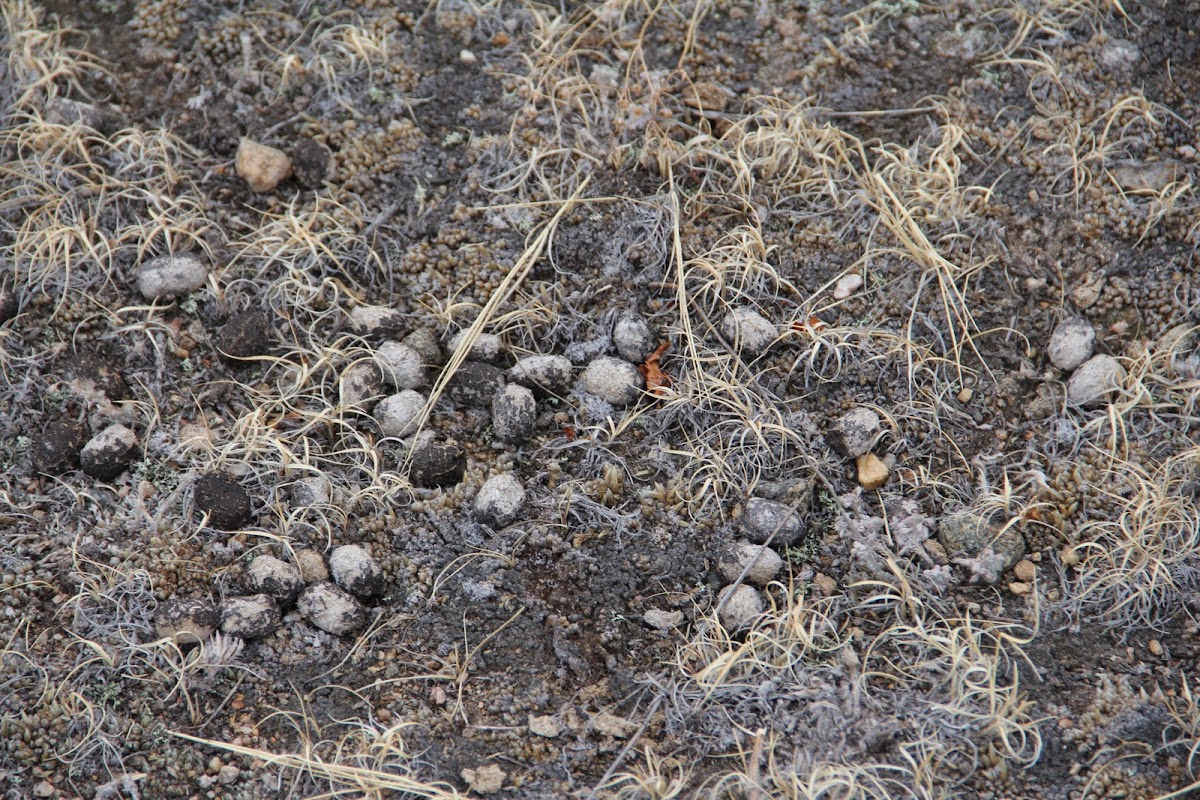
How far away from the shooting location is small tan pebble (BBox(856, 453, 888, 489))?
2174 mm

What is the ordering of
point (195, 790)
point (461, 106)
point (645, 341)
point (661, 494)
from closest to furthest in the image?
point (195, 790) → point (661, 494) → point (645, 341) → point (461, 106)

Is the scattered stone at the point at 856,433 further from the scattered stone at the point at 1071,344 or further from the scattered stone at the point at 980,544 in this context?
the scattered stone at the point at 1071,344

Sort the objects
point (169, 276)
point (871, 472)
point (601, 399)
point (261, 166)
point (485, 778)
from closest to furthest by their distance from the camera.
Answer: point (485, 778), point (871, 472), point (601, 399), point (169, 276), point (261, 166)

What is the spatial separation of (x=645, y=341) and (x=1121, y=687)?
1311 millimetres

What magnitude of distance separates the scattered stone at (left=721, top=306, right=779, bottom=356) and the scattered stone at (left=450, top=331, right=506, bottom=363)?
59 centimetres

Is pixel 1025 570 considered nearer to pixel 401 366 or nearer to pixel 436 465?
pixel 436 465

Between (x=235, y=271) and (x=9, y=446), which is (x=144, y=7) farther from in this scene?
(x=9, y=446)

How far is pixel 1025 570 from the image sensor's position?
81.9 inches

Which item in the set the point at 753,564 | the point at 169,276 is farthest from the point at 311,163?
the point at 753,564

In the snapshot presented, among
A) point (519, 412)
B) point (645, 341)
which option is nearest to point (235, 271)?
point (519, 412)

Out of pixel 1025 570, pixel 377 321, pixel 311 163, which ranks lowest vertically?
pixel 1025 570

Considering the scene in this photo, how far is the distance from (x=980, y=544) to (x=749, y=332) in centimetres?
74

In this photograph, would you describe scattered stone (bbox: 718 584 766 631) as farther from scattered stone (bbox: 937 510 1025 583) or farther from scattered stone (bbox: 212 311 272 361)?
scattered stone (bbox: 212 311 272 361)

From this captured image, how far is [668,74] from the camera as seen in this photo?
2715mm
